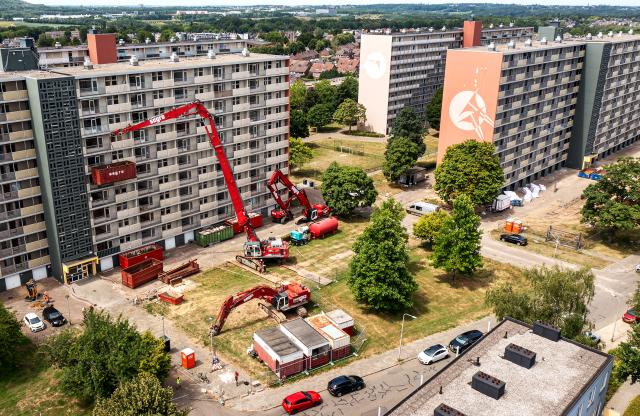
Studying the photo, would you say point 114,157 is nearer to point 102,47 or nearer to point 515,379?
point 102,47

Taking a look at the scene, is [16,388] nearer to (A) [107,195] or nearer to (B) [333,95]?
(A) [107,195]

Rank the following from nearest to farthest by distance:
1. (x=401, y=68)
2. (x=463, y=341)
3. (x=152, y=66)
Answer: (x=463, y=341) < (x=152, y=66) < (x=401, y=68)

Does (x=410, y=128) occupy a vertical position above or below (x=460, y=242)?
above

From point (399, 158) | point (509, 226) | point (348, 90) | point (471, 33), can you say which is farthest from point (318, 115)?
point (509, 226)

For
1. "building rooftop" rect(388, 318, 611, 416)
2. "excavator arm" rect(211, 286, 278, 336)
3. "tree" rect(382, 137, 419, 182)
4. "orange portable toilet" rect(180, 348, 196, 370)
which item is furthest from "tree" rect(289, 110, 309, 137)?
"building rooftop" rect(388, 318, 611, 416)

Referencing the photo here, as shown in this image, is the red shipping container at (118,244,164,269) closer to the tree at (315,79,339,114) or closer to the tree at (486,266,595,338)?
the tree at (486,266,595,338)

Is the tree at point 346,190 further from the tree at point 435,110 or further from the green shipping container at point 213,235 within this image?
the tree at point 435,110
